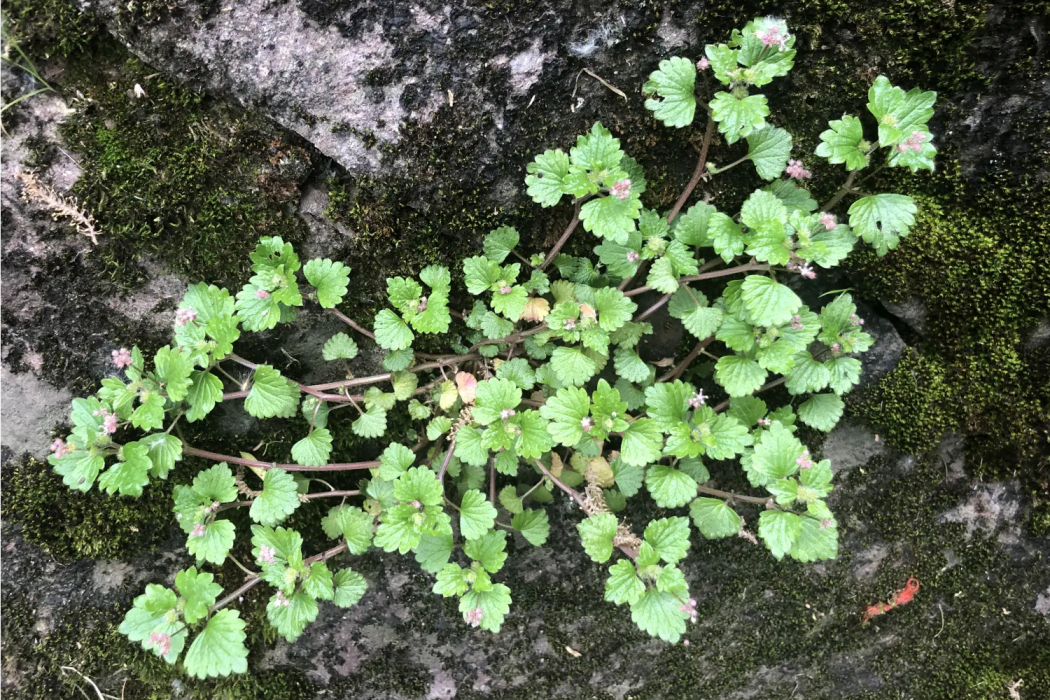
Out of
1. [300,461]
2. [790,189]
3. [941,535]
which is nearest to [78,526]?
[300,461]

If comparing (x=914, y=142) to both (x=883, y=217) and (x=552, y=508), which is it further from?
(x=552, y=508)

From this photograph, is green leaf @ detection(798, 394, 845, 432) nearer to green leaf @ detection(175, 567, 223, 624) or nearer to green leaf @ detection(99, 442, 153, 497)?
green leaf @ detection(175, 567, 223, 624)

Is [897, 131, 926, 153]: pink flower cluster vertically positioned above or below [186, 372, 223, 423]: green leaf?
above

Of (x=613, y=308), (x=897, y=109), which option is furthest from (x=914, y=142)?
(x=613, y=308)

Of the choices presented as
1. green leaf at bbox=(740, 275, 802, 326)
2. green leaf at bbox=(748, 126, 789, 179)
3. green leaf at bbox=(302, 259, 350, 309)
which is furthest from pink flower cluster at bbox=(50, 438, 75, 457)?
green leaf at bbox=(748, 126, 789, 179)

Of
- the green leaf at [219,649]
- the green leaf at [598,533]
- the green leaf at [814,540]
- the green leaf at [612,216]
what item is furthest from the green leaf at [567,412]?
the green leaf at [219,649]

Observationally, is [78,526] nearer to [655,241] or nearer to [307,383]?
[307,383]
